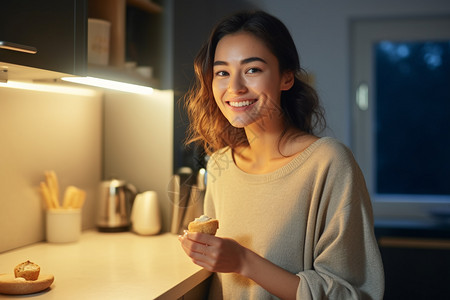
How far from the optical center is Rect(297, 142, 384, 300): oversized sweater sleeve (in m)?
1.32

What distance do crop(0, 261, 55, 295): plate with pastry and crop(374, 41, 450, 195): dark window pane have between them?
8.30 ft

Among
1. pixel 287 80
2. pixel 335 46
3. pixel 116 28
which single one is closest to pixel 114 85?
pixel 116 28

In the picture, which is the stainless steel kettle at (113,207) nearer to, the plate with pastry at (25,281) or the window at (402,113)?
the plate with pastry at (25,281)

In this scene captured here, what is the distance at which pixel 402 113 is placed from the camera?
11.1 ft

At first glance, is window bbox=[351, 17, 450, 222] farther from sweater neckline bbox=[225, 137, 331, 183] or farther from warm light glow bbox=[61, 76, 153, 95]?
sweater neckline bbox=[225, 137, 331, 183]

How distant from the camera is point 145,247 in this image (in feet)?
6.23

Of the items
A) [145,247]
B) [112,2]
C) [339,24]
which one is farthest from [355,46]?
[145,247]

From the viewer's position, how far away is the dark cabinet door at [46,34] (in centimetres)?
128

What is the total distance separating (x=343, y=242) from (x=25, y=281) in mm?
771

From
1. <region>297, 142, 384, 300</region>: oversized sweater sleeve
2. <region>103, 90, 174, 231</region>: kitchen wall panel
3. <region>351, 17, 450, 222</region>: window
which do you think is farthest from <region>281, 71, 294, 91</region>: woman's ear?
<region>351, 17, 450, 222</region>: window

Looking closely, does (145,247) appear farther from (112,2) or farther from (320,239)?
(112,2)

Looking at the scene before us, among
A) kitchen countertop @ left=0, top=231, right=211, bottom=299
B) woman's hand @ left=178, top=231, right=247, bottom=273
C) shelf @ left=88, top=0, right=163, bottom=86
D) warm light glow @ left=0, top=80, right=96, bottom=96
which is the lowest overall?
kitchen countertop @ left=0, top=231, right=211, bottom=299

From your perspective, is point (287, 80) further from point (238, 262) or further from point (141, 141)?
point (141, 141)

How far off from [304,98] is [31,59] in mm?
768
